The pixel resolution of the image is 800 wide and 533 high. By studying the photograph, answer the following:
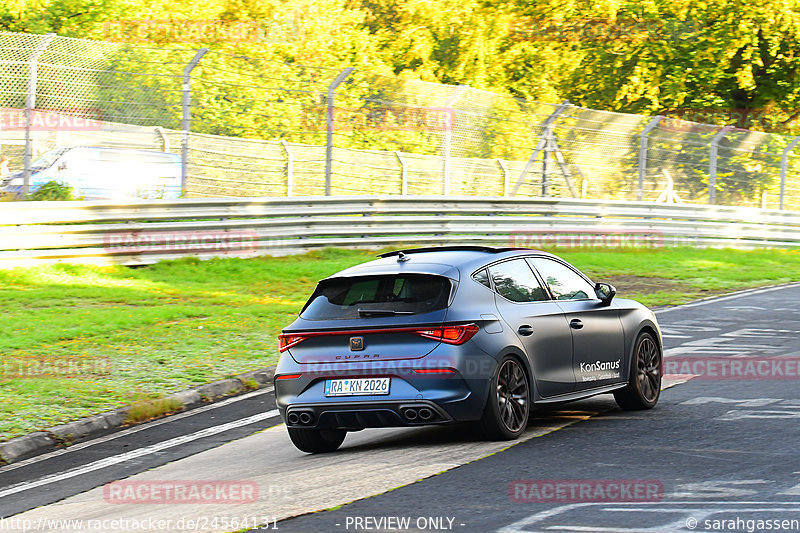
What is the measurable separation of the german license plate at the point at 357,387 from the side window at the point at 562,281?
73.9 inches

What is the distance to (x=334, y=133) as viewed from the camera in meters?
20.6

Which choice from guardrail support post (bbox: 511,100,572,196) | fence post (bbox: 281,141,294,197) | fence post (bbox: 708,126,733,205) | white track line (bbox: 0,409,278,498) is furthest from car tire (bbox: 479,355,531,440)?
fence post (bbox: 708,126,733,205)

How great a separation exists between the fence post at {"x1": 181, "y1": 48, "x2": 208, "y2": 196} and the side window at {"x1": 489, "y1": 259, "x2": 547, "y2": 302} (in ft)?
35.2

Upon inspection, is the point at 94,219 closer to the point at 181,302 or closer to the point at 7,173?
the point at 7,173

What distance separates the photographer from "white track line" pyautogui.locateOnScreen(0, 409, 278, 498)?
296 inches

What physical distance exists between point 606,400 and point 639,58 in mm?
28194

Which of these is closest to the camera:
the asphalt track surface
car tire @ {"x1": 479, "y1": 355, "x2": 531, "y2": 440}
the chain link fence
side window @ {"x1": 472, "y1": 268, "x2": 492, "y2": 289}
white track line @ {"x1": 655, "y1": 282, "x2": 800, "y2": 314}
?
the asphalt track surface

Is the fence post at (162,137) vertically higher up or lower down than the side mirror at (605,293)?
higher up

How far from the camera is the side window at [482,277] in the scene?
818 centimetres

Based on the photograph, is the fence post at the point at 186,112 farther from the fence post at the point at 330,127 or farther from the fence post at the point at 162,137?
the fence post at the point at 330,127

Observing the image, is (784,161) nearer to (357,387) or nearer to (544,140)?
(544,140)

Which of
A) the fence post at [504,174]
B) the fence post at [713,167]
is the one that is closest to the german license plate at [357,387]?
the fence post at [504,174]

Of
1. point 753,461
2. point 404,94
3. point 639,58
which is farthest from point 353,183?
point 639,58

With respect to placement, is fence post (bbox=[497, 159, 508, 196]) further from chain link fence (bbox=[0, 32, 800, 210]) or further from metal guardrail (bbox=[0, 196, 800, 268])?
metal guardrail (bbox=[0, 196, 800, 268])
